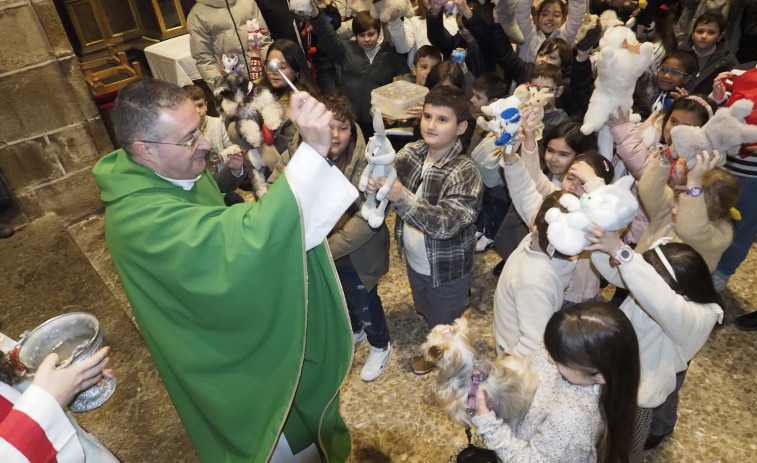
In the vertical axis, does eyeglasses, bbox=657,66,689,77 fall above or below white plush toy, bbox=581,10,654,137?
below

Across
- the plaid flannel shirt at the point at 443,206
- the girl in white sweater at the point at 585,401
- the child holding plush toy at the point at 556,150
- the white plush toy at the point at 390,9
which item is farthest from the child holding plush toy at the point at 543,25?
the girl in white sweater at the point at 585,401

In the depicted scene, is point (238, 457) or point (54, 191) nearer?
point (238, 457)

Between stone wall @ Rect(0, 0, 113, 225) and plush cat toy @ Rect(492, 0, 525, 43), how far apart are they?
386 centimetres

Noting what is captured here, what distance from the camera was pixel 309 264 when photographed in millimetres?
1844

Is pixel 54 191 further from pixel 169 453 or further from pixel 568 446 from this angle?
pixel 568 446

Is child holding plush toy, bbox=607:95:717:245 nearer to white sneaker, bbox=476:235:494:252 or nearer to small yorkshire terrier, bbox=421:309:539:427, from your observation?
white sneaker, bbox=476:235:494:252

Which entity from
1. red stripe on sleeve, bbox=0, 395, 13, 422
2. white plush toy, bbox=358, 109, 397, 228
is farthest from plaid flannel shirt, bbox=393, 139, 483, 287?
red stripe on sleeve, bbox=0, 395, 13, 422

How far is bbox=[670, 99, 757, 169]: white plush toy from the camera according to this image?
2.34m

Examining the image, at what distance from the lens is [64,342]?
207 centimetres

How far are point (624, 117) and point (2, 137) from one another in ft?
16.3

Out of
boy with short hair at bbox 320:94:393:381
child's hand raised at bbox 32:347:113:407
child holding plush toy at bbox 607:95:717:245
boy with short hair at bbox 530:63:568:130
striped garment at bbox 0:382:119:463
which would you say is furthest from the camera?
boy with short hair at bbox 530:63:568:130

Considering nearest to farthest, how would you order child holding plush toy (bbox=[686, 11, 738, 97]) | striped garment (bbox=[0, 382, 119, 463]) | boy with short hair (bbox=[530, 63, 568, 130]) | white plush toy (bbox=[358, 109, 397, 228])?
striped garment (bbox=[0, 382, 119, 463]), white plush toy (bbox=[358, 109, 397, 228]), boy with short hair (bbox=[530, 63, 568, 130]), child holding plush toy (bbox=[686, 11, 738, 97])

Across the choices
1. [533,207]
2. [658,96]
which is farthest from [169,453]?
[658,96]

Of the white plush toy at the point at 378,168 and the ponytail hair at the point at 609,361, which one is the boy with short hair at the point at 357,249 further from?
the ponytail hair at the point at 609,361
